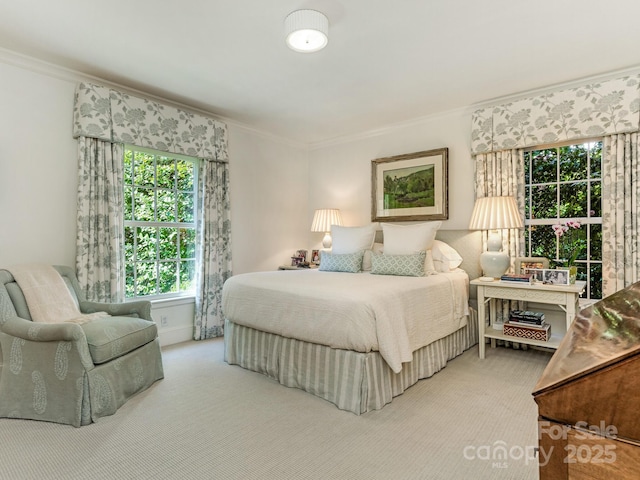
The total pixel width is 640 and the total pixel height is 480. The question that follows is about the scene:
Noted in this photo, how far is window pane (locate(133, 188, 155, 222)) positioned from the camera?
11.9 ft

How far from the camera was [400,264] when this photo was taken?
10.7ft

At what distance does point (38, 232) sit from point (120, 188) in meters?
0.73

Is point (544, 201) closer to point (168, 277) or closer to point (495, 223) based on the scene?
point (495, 223)

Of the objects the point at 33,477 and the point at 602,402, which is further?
the point at 33,477

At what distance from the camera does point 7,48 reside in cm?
271

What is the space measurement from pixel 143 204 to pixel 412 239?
2739 mm

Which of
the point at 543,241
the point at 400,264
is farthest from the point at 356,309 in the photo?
the point at 543,241

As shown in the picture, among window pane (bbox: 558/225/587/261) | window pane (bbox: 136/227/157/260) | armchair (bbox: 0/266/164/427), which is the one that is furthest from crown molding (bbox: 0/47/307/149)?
window pane (bbox: 558/225/587/261)

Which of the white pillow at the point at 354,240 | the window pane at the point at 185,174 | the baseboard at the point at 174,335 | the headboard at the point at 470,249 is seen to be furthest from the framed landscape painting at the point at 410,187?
Result: the baseboard at the point at 174,335

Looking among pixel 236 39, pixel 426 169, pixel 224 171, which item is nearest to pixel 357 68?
pixel 236 39

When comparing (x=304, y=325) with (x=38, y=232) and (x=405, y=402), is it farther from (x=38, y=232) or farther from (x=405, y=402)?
(x=38, y=232)

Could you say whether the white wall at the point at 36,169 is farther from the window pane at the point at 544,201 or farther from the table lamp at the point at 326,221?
the window pane at the point at 544,201

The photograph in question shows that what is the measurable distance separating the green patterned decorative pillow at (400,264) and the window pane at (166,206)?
87.5 inches

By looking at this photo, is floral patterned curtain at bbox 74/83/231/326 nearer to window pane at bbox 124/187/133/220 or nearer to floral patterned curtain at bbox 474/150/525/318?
window pane at bbox 124/187/133/220
